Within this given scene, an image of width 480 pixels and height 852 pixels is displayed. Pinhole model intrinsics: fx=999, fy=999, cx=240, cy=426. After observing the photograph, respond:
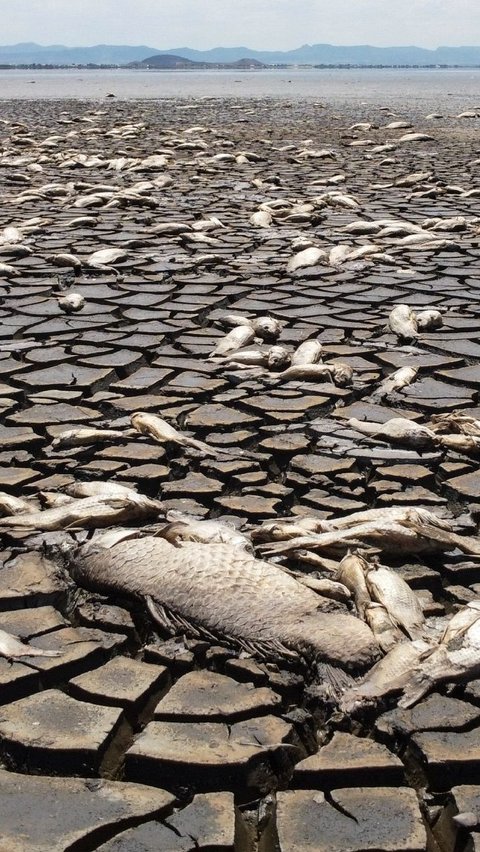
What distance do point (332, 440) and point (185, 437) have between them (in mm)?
600

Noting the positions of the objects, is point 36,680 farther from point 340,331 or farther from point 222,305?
point 222,305

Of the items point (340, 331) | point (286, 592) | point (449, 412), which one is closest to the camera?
point (286, 592)

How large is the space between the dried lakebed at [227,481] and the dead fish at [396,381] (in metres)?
0.02

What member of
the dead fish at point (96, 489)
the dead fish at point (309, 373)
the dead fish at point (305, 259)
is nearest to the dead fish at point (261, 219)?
the dead fish at point (305, 259)

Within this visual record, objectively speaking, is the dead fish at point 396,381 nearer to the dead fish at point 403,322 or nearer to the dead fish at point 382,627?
the dead fish at point 403,322

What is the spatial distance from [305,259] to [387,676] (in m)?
5.55

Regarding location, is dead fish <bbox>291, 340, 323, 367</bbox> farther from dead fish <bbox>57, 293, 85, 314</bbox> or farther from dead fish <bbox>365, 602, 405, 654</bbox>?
dead fish <bbox>365, 602, 405, 654</bbox>

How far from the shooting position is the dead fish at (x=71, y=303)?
629cm

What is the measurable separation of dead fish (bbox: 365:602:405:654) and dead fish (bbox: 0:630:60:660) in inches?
31.9

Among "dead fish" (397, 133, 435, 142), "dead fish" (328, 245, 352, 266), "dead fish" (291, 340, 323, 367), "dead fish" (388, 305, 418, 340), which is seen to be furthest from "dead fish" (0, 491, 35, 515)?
"dead fish" (397, 133, 435, 142)

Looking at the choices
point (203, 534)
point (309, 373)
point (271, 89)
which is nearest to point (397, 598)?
point (203, 534)

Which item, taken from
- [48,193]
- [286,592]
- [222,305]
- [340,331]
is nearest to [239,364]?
[340,331]

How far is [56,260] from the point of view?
25.1 ft

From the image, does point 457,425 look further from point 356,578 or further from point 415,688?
point 415,688
